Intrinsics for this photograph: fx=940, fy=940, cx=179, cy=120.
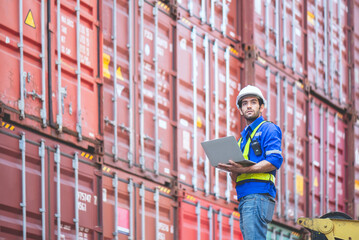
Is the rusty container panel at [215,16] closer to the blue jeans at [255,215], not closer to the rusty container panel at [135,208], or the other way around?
the rusty container panel at [135,208]

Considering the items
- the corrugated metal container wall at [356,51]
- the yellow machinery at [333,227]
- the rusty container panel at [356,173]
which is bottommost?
the yellow machinery at [333,227]

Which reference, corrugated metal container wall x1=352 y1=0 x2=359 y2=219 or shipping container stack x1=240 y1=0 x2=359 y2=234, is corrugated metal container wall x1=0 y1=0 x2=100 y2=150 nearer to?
shipping container stack x1=240 y1=0 x2=359 y2=234

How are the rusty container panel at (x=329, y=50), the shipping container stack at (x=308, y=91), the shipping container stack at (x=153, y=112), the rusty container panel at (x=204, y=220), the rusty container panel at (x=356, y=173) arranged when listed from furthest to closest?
1. the rusty container panel at (x=356, y=173)
2. the rusty container panel at (x=329, y=50)
3. the shipping container stack at (x=308, y=91)
4. the rusty container panel at (x=204, y=220)
5. the shipping container stack at (x=153, y=112)

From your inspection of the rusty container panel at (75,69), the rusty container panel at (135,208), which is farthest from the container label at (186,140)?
the rusty container panel at (75,69)

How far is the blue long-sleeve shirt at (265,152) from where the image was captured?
6.52 m

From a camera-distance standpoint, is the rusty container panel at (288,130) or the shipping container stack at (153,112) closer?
the shipping container stack at (153,112)

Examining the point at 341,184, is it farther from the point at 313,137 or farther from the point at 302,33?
the point at 302,33

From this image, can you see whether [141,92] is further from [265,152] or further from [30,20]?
[265,152]

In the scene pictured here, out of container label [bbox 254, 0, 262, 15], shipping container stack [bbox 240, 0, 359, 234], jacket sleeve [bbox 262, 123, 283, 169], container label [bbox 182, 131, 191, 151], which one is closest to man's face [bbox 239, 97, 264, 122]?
jacket sleeve [bbox 262, 123, 283, 169]

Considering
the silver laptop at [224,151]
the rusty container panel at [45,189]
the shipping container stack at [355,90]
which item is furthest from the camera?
the shipping container stack at [355,90]

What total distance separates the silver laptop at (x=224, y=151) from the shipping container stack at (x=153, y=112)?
165 inches

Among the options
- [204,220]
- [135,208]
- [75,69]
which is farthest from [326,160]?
[75,69]

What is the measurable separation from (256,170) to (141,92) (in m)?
6.55

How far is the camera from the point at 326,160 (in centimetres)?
1838
